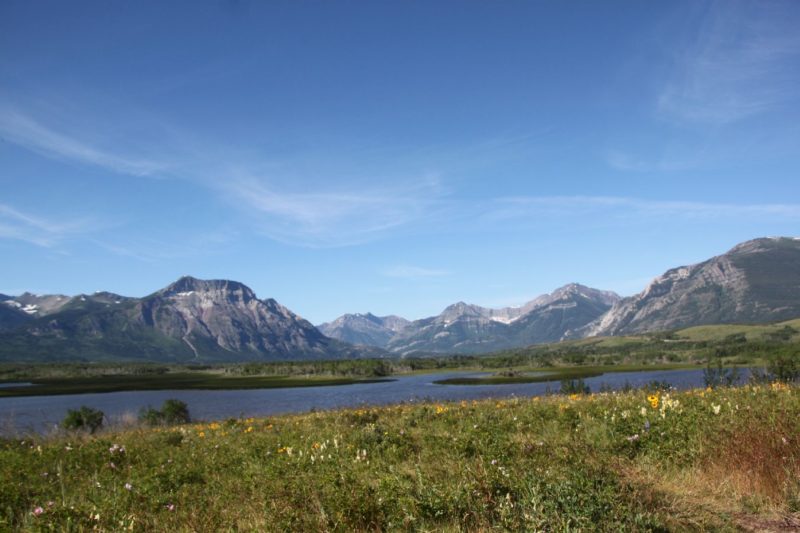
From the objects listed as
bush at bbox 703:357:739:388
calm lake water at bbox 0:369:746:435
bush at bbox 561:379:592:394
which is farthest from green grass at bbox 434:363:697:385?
bush at bbox 703:357:739:388

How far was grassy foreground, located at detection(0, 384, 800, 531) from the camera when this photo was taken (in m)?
6.10

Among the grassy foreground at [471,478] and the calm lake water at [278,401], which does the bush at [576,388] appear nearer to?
the calm lake water at [278,401]

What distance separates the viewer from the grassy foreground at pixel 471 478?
20.0 ft

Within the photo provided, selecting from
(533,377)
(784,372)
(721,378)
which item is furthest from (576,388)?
(533,377)

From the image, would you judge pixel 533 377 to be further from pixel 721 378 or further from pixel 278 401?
pixel 721 378

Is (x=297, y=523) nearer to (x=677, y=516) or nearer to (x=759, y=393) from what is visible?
(x=677, y=516)

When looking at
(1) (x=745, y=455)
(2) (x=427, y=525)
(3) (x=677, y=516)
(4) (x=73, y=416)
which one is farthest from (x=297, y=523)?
(4) (x=73, y=416)

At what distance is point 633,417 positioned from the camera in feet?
35.9

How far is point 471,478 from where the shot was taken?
7.01 meters

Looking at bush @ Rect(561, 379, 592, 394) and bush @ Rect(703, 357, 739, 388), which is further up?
bush @ Rect(703, 357, 739, 388)

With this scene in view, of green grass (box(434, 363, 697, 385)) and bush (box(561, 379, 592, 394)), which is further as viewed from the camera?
green grass (box(434, 363, 697, 385))

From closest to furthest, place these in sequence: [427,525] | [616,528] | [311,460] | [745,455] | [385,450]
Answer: [616,528] → [427,525] → [745,455] → [311,460] → [385,450]

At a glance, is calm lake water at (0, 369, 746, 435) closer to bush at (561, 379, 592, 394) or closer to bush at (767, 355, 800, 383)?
bush at (561, 379, 592, 394)

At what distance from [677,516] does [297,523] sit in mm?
4503
